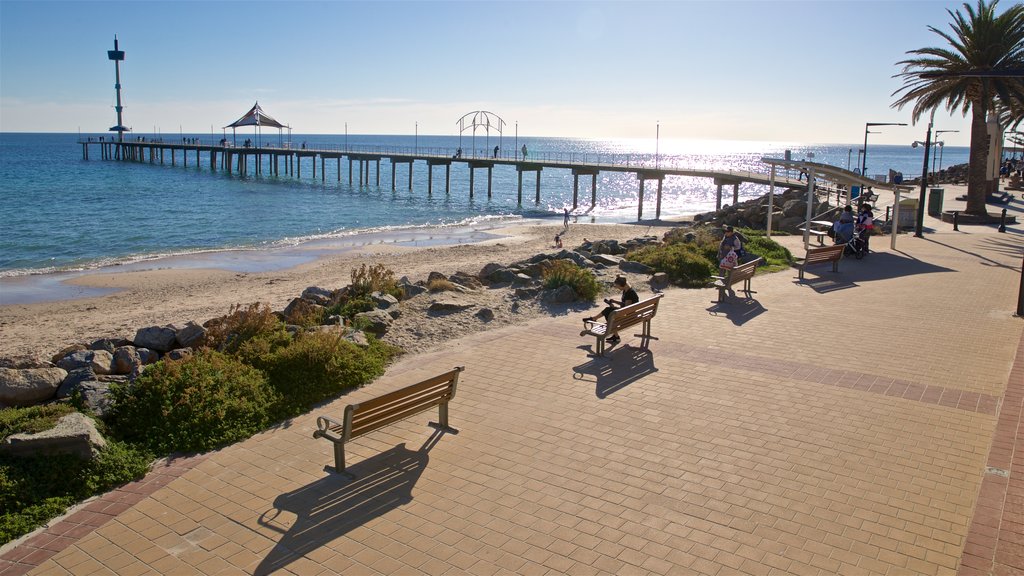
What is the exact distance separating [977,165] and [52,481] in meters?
30.8

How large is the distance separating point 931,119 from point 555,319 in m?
19.0

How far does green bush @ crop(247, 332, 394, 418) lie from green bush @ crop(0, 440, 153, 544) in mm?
1598

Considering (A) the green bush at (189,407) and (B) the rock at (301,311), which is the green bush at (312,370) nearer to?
(A) the green bush at (189,407)

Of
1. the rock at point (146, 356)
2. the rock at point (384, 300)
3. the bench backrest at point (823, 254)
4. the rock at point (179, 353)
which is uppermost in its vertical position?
the bench backrest at point (823, 254)

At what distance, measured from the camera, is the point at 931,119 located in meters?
23.9

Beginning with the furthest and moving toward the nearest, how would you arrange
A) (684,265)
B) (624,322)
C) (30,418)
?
(684,265), (624,322), (30,418)

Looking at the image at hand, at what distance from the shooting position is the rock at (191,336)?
386 inches

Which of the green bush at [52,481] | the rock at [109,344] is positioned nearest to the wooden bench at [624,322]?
the green bush at [52,481]

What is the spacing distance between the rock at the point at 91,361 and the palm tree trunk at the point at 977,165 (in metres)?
28.8

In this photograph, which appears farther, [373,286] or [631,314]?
[373,286]

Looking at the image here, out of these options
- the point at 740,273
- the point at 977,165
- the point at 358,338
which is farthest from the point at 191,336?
the point at 977,165

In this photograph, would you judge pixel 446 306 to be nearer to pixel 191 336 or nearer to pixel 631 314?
pixel 631 314

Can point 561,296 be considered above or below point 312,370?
above

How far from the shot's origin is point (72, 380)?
7.84 metres
